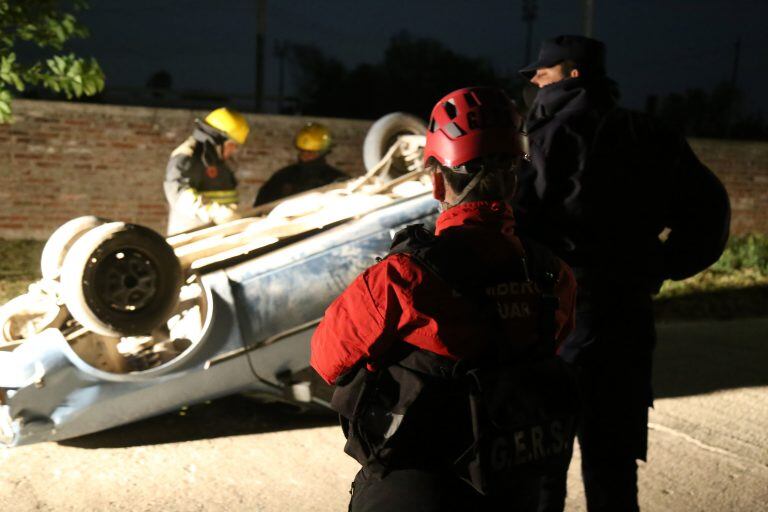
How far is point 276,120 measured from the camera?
11945 mm

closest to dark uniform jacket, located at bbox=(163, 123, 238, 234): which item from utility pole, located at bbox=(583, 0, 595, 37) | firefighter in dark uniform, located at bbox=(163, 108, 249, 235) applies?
firefighter in dark uniform, located at bbox=(163, 108, 249, 235)

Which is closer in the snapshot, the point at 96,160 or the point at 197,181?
the point at 197,181

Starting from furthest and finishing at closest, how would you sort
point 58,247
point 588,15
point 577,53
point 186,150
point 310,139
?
point 588,15 → point 310,139 → point 186,150 → point 58,247 → point 577,53

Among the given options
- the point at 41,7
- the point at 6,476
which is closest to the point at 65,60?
the point at 41,7

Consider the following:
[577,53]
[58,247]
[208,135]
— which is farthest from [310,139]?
[577,53]

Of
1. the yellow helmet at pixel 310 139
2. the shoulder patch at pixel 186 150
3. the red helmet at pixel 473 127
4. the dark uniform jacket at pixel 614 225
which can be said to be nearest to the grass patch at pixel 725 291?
the yellow helmet at pixel 310 139

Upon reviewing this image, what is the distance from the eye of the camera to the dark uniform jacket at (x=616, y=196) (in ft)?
9.05

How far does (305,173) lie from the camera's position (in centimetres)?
775

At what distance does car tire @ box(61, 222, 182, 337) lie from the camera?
3969mm

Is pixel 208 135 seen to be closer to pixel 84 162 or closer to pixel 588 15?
pixel 84 162

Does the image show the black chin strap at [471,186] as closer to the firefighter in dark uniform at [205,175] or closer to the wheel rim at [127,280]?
the wheel rim at [127,280]

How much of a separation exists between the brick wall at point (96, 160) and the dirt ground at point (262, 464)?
695 centimetres

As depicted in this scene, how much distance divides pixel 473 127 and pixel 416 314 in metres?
0.47

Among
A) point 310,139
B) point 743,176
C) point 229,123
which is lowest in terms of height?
point 743,176
